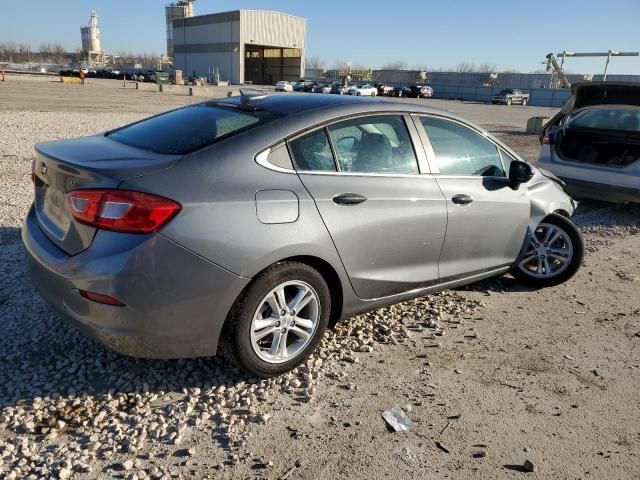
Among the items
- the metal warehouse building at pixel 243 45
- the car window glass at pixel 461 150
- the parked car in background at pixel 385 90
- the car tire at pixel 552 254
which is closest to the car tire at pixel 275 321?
the car window glass at pixel 461 150

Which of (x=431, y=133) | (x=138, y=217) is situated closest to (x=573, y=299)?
(x=431, y=133)

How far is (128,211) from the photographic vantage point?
2.54 meters

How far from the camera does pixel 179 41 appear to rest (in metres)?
90.4

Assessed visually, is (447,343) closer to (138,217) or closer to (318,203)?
(318,203)

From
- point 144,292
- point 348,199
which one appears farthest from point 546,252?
point 144,292

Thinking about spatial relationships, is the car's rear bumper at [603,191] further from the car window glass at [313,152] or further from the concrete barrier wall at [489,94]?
the concrete barrier wall at [489,94]

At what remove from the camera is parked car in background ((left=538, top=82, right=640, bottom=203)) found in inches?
275

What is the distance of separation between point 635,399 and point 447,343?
118 centimetres

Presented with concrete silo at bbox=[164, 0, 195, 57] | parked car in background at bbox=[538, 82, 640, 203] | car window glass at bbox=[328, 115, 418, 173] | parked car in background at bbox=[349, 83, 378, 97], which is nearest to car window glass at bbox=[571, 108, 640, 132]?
parked car in background at bbox=[538, 82, 640, 203]

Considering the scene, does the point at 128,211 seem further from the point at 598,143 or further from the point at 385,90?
the point at 385,90

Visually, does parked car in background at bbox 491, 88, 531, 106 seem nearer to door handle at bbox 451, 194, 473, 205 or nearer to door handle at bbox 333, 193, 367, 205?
door handle at bbox 451, 194, 473, 205

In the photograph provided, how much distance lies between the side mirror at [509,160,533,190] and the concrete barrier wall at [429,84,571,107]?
5676 centimetres

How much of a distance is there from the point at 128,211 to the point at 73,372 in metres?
1.21

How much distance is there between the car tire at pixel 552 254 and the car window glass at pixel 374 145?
1834 mm
